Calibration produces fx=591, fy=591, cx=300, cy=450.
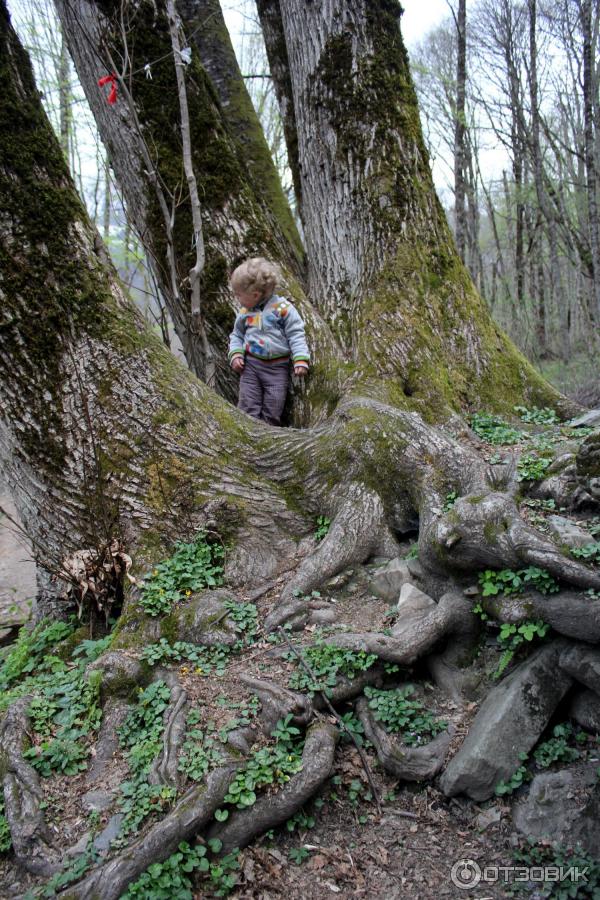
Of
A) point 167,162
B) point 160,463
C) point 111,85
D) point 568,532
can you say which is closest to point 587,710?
point 568,532

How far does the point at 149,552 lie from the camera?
3795 mm

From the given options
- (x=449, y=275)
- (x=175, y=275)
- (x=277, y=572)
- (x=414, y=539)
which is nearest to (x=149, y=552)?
(x=277, y=572)

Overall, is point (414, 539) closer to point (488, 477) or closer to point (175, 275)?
point (488, 477)

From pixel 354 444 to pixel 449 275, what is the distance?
238cm

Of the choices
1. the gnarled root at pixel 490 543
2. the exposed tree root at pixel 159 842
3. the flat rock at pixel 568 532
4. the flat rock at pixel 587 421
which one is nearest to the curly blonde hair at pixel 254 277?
the gnarled root at pixel 490 543

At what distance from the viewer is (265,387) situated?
17.1 feet

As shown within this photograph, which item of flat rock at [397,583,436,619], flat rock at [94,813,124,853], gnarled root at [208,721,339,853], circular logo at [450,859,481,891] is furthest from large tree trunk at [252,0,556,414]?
flat rock at [94,813,124,853]

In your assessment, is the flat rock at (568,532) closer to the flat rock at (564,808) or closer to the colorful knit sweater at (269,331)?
the flat rock at (564,808)

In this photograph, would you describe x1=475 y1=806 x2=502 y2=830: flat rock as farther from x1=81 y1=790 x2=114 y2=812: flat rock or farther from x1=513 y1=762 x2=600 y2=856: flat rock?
x1=81 y1=790 x2=114 y2=812: flat rock

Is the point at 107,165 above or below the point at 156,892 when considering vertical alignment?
above

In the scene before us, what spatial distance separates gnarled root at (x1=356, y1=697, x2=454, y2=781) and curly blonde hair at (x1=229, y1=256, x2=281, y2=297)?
3.52m

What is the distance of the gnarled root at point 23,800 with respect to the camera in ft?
8.32

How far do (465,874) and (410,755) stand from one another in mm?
500

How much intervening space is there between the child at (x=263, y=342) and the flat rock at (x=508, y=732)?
295 cm
